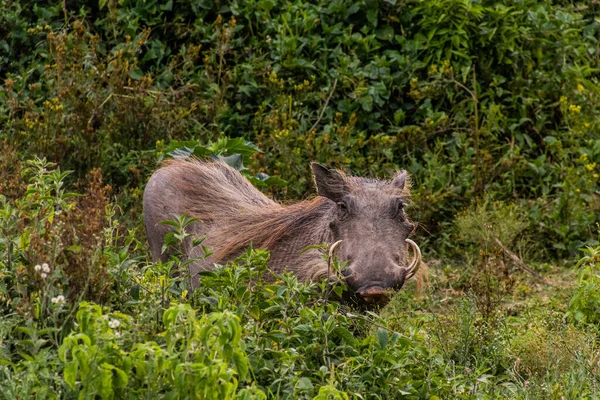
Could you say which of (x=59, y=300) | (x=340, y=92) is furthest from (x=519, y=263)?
(x=59, y=300)

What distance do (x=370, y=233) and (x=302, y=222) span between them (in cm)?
54

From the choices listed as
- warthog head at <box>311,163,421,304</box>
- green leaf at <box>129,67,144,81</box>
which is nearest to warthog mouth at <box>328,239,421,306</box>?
warthog head at <box>311,163,421,304</box>

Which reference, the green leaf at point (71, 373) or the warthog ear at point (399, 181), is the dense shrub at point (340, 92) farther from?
the green leaf at point (71, 373)

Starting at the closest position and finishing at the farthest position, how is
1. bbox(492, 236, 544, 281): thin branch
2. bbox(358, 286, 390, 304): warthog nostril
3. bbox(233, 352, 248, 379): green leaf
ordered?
bbox(233, 352, 248, 379): green leaf < bbox(358, 286, 390, 304): warthog nostril < bbox(492, 236, 544, 281): thin branch

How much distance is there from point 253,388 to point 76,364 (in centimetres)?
51

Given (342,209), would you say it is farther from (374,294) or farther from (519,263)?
(519,263)

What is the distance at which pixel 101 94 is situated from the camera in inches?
310

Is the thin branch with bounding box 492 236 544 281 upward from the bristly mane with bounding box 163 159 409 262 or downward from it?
downward

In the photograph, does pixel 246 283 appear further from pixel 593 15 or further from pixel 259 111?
pixel 593 15

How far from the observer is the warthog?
506 centimetres

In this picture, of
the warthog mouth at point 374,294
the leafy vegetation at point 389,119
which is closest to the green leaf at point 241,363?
the warthog mouth at point 374,294

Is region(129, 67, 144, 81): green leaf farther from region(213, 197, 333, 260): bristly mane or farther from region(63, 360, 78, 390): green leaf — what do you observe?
region(63, 360, 78, 390): green leaf

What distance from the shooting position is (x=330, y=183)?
5.45 meters

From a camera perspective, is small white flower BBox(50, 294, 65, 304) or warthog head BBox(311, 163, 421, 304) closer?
small white flower BBox(50, 294, 65, 304)
